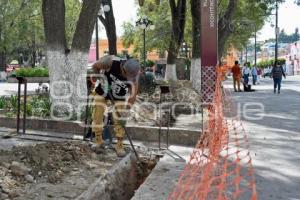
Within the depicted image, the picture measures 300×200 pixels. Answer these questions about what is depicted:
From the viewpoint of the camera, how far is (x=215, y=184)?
5.23 meters

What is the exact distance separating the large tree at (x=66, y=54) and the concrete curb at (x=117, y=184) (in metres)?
3.77

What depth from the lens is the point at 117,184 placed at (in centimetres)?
558

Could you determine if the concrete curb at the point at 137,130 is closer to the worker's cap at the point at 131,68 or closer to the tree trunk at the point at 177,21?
the worker's cap at the point at 131,68

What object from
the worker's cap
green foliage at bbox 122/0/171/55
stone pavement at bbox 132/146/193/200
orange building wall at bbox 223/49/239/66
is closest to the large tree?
stone pavement at bbox 132/146/193/200

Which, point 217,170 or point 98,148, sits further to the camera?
point 98,148

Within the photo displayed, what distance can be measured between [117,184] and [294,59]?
74.6m

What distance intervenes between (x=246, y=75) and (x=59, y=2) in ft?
58.7

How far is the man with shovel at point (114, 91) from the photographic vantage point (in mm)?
6508

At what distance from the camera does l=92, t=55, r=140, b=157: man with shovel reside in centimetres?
651

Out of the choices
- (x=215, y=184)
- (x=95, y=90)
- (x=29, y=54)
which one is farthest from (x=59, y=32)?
(x=29, y=54)

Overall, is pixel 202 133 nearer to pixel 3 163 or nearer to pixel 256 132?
pixel 256 132

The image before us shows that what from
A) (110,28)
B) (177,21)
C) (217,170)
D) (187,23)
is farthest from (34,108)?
(187,23)

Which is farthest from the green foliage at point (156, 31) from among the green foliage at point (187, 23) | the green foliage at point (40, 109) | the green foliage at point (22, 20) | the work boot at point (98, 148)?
the work boot at point (98, 148)

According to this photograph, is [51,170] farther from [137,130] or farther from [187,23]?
[187,23]
